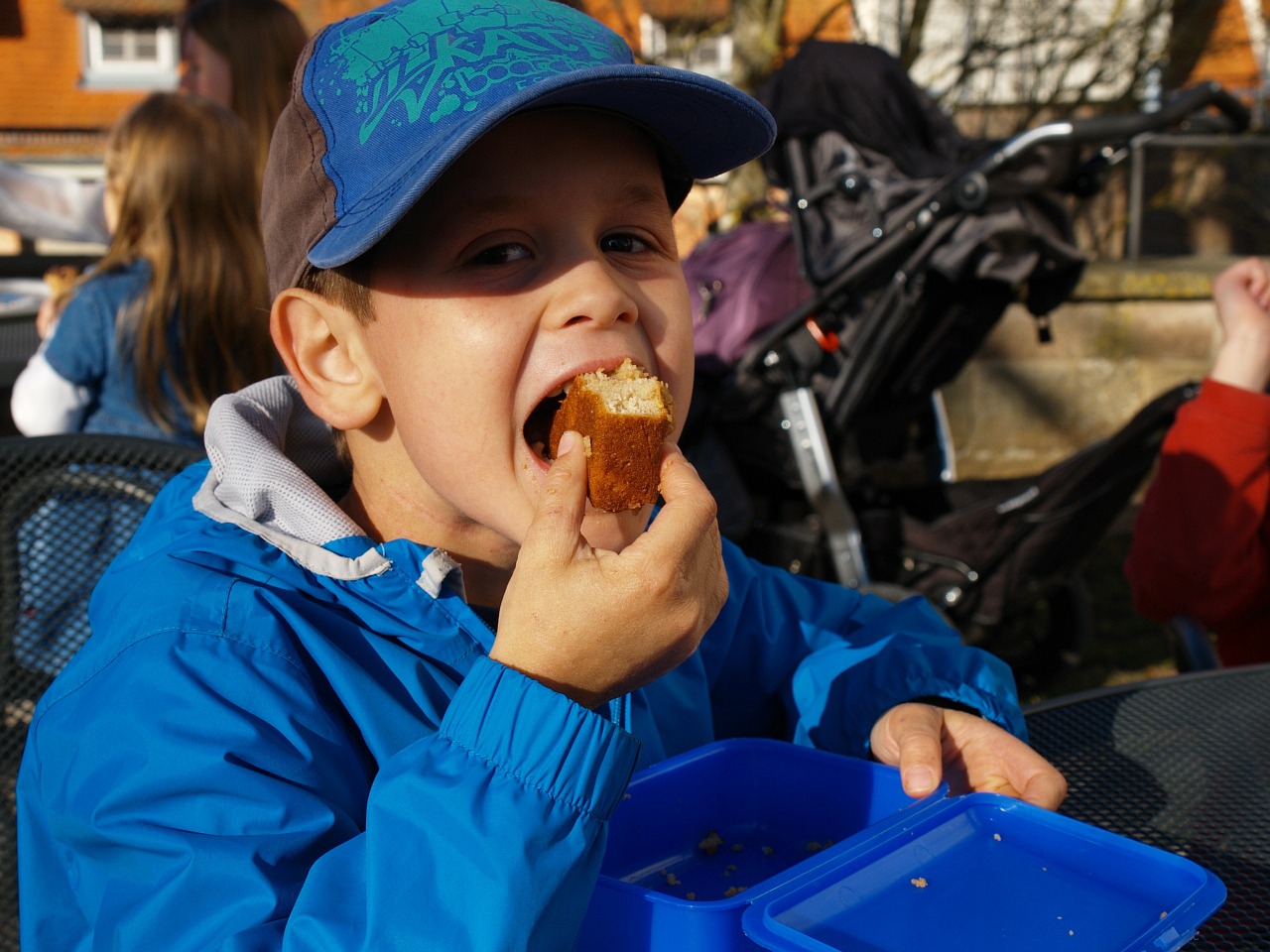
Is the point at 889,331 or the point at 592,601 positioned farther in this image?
the point at 889,331

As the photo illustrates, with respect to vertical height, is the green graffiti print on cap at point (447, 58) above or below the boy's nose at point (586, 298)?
above

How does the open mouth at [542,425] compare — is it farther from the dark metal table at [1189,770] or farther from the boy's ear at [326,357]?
the dark metal table at [1189,770]

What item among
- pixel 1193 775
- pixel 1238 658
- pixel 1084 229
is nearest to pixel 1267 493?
pixel 1238 658

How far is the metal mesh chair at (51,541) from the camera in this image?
1598 mm

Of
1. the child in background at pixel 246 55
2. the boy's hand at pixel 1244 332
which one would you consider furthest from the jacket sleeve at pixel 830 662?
the child in background at pixel 246 55

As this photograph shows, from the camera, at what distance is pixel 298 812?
1.08 meters

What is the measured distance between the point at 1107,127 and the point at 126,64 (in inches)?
833

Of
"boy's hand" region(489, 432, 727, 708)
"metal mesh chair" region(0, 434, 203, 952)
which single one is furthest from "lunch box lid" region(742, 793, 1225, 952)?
"metal mesh chair" region(0, 434, 203, 952)

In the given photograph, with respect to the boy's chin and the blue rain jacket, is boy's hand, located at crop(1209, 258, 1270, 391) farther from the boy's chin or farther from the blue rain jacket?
the boy's chin

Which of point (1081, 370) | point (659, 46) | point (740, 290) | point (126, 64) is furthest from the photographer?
point (126, 64)

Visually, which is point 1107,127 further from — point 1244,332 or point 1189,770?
point 1189,770

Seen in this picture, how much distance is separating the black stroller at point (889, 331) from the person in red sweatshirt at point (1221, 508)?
0.97 metres

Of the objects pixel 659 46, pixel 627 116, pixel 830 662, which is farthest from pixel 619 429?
pixel 659 46

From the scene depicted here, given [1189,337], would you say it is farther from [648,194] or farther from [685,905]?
[685,905]
